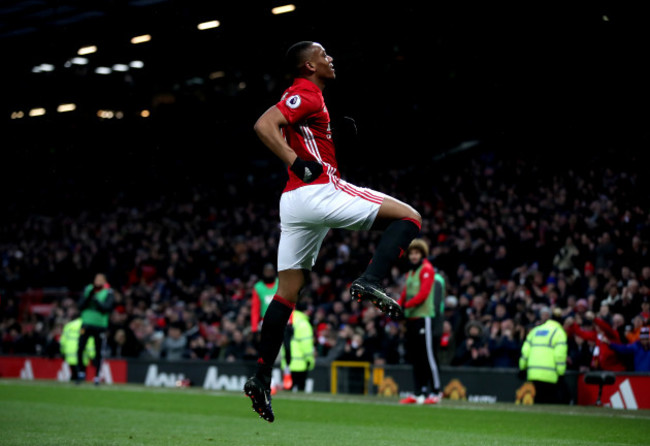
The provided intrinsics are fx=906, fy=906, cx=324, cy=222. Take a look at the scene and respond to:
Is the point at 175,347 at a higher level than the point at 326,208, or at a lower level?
lower

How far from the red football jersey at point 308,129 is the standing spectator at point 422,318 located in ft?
20.1

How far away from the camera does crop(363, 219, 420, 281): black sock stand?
557 centimetres

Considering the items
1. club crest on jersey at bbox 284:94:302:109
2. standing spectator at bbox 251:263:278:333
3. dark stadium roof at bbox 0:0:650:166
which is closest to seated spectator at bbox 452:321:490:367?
standing spectator at bbox 251:263:278:333

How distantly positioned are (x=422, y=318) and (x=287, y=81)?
19.4 m

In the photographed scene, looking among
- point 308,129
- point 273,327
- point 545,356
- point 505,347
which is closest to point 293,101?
point 308,129

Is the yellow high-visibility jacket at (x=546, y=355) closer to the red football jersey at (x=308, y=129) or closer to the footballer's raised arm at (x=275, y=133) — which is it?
the red football jersey at (x=308, y=129)

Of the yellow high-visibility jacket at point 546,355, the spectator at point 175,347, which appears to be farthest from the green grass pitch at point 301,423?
the spectator at point 175,347

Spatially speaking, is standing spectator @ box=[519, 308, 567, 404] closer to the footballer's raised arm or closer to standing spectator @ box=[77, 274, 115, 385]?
standing spectator @ box=[77, 274, 115, 385]

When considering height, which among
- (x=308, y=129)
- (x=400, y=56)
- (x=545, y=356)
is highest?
(x=400, y=56)

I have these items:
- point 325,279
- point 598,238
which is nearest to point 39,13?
point 325,279

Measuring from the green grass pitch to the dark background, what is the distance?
35.8 feet

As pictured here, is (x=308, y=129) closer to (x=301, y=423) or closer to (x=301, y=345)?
(x=301, y=423)

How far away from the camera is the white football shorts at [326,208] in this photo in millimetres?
5520

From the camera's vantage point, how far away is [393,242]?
18.4ft
